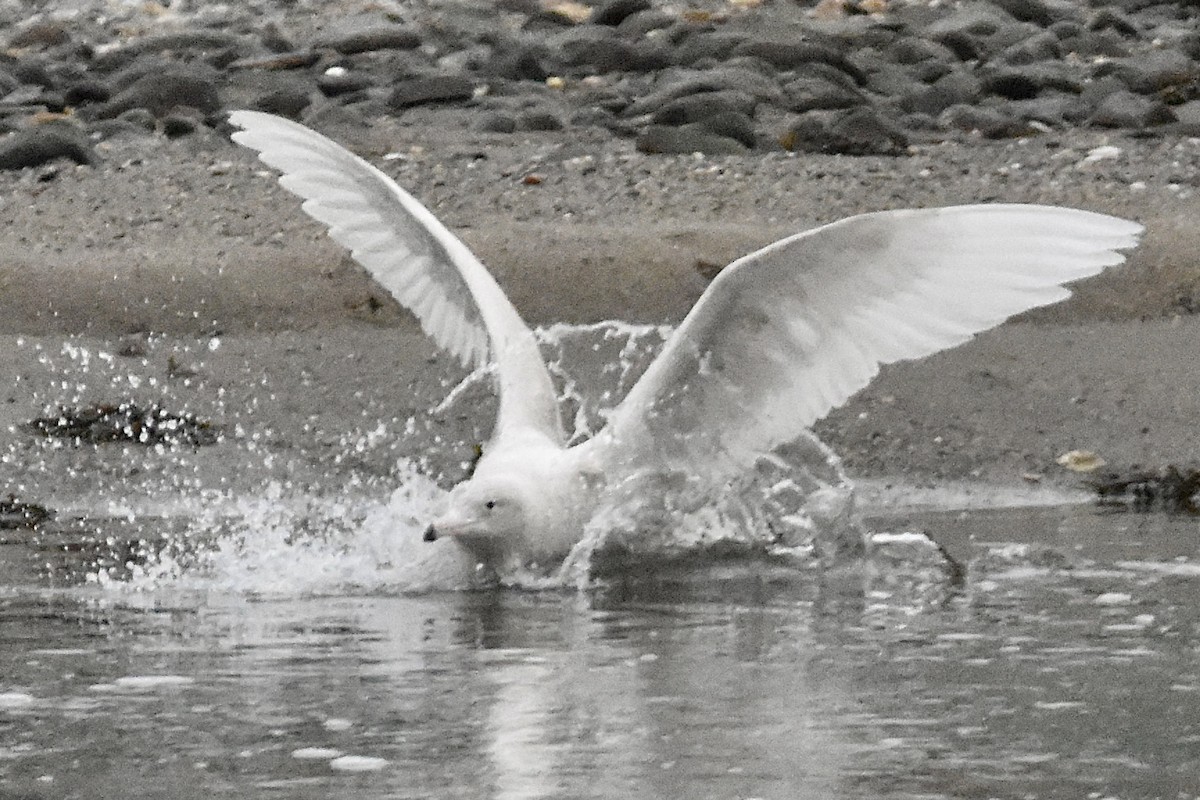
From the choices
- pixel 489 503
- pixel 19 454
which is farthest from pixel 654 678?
pixel 19 454

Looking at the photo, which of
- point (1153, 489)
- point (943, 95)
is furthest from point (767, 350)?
point (943, 95)

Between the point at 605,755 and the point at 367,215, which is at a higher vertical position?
the point at 367,215

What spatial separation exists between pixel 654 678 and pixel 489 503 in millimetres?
1892

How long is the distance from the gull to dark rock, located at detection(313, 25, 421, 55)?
36.1 ft

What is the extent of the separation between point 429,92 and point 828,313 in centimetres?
962

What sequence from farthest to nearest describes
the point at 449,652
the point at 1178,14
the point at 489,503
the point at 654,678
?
the point at 1178,14 → the point at 489,503 → the point at 449,652 → the point at 654,678

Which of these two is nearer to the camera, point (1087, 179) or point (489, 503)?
point (489, 503)

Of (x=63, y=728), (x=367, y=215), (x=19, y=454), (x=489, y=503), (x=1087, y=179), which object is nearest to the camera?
(x=63, y=728)

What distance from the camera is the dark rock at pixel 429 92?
1744 centimetres

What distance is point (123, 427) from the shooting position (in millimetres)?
11188

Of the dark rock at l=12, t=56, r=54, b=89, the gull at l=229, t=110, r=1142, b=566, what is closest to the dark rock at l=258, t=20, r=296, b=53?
the dark rock at l=12, t=56, r=54, b=89

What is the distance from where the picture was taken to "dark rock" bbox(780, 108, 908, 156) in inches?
594

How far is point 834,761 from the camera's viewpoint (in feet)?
18.0

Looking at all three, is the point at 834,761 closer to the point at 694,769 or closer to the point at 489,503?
the point at 694,769
